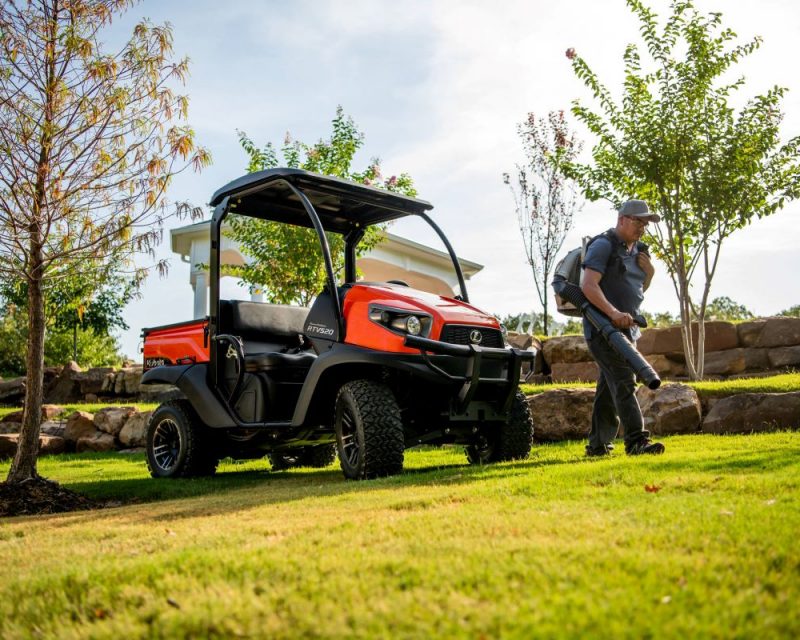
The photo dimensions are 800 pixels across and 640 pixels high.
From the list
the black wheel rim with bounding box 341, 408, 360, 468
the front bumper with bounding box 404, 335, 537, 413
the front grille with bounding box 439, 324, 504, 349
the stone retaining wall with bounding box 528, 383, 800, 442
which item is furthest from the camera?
the stone retaining wall with bounding box 528, 383, 800, 442

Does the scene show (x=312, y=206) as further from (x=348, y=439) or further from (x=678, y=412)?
(x=678, y=412)

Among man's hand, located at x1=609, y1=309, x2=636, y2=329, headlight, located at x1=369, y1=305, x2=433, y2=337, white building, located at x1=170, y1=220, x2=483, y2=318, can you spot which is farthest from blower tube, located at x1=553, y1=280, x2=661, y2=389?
white building, located at x1=170, y1=220, x2=483, y2=318

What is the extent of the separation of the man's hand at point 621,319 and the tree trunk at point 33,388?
5038 millimetres

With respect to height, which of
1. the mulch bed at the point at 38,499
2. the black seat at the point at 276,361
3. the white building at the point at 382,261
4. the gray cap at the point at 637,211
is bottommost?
the mulch bed at the point at 38,499

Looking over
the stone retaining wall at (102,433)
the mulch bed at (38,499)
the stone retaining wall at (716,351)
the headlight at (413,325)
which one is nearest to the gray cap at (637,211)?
the headlight at (413,325)

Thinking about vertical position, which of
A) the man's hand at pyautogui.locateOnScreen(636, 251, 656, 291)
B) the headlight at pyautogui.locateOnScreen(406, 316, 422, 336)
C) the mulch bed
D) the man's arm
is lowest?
the mulch bed

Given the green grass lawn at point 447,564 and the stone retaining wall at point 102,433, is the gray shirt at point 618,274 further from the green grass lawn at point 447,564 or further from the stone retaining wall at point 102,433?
the stone retaining wall at point 102,433

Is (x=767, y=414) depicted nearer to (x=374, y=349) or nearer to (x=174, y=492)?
(x=374, y=349)

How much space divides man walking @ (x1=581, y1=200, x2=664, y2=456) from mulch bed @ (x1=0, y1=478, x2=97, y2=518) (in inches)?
170

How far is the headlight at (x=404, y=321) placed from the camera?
615 cm

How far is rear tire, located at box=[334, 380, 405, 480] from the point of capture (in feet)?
19.9

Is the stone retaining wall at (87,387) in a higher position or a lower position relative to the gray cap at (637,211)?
lower

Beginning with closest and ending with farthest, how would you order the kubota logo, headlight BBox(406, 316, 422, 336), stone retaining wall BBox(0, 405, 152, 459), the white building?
headlight BBox(406, 316, 422, 336), the kubota logo, stone retaining wall BBox(0, 405, 152, 459), the white building

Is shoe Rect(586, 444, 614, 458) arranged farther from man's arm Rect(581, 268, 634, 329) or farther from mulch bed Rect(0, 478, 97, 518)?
mulch bed Rect(0, 478, 97, 518)
